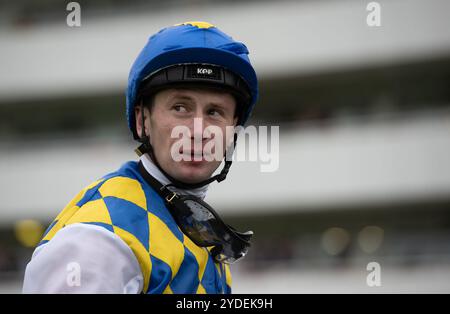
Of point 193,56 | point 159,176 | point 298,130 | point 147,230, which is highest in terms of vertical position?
point 298,130

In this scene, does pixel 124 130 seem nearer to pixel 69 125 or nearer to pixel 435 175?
pixel 69 125

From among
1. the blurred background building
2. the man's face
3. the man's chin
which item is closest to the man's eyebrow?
the man's face

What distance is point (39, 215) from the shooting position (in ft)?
42.5

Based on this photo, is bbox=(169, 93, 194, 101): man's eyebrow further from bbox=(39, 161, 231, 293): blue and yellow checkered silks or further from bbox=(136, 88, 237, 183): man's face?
bbox=(39, 161, 231, 293): blue and yellow checkered silks

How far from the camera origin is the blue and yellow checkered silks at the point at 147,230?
208cm

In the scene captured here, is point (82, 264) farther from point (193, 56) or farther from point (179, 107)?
point (193, 56)

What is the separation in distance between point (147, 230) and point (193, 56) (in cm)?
65

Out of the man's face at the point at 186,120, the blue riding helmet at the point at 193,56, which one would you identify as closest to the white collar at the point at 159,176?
the man's face at the point at 186,120

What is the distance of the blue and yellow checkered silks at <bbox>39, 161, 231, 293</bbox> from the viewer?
2.08 m

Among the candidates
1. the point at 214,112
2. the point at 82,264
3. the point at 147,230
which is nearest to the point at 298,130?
the point at 214,112

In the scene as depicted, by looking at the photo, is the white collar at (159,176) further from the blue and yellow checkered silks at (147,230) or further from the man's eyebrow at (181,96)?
the man's eyebrow at (181,96)

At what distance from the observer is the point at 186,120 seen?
2.39 m

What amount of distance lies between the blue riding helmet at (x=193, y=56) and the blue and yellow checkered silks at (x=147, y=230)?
355mm

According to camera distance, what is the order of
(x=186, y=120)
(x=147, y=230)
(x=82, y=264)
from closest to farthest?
(x=82, y=264) → (x=147, y=230) → (x=186, y=120)
